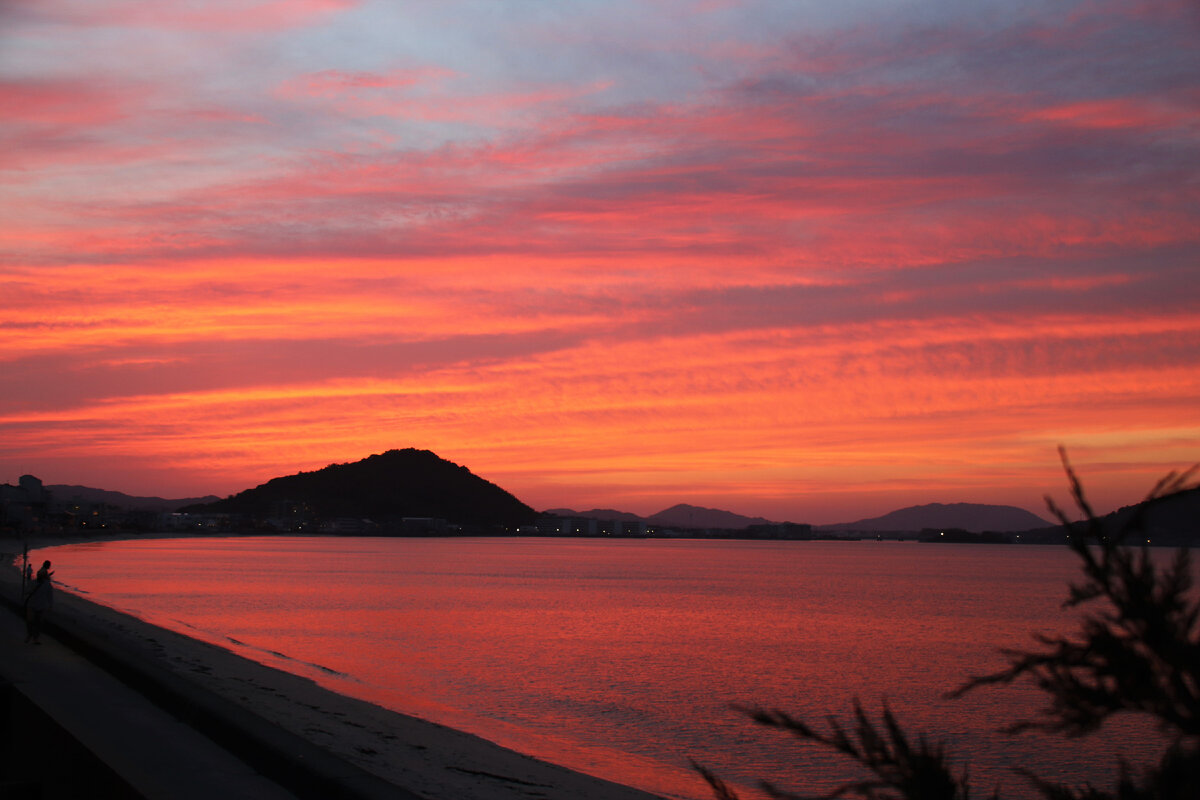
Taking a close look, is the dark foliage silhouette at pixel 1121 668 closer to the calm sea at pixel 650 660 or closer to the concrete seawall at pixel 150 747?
the calm sea at pixel 650 660

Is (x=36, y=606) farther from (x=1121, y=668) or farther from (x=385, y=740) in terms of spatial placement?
(x=1121, y=668)

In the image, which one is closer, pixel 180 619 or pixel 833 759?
pixel 833 759

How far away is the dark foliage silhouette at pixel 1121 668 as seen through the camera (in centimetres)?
250

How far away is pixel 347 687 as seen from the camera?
25.9 m

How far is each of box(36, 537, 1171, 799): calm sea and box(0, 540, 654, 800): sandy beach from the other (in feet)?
4.89

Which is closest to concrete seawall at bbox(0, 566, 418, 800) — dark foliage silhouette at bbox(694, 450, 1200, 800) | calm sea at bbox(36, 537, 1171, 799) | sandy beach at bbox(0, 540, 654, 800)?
sandy beach at bbox(0, 540, 654, 800)

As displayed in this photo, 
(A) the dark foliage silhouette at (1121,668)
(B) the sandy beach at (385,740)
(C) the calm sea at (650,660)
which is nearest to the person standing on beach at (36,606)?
(B) the sandy beach at (385,740)

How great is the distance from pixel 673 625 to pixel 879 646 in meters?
10.7

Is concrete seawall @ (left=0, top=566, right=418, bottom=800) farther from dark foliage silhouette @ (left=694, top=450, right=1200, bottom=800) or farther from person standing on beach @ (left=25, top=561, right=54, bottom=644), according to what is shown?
dark foliage silhouette @ (left=694, top=450, right=1200, bottom=800)

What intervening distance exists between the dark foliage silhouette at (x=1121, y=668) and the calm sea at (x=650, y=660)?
277mm

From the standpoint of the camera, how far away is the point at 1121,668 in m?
2.63

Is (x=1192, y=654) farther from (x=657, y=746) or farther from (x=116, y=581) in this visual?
(x=116, y=581)

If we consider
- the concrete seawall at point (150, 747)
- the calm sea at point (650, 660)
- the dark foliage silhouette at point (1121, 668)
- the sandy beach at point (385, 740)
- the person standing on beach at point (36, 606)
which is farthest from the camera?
the calm sea at point (650, 660)

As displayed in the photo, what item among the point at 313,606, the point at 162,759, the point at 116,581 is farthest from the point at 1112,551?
the point at 116,581
